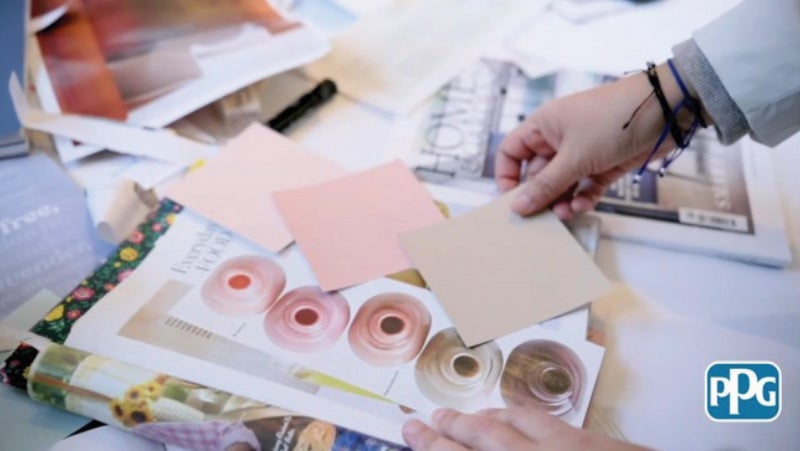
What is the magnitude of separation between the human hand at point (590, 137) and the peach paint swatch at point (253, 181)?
20 cm

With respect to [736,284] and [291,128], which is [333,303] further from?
[736,284]

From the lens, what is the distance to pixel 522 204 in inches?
22.7

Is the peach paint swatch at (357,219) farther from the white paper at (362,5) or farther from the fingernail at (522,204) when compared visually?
the white paper at (362,5)

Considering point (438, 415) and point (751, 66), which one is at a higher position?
point (751, 66)

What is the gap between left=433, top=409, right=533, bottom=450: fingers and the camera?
17.1 inches

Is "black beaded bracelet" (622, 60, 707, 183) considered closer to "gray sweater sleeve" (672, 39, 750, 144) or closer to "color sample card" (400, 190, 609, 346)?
"gray sweater sleeve" (672, 39, 750, 144)

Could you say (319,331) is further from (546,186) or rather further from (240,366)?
(546,186)

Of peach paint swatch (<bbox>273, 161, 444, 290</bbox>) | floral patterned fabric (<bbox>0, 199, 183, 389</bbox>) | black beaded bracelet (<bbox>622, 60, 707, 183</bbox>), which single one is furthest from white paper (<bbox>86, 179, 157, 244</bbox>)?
black beaded bracelet (<bbox>622, 60, 707, 183</bbox>)

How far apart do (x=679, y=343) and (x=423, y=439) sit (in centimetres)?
23

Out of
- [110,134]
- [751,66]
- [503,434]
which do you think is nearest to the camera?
[503,434]

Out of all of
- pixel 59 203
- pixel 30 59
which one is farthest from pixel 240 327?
pixel 30 59

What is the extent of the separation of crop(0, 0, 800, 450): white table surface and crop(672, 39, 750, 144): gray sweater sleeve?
0.38 ft

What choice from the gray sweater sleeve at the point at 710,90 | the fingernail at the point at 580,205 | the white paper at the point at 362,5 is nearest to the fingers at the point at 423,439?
the fingernail at the point at 580,205

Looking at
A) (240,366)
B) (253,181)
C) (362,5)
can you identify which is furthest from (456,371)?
(362,5)
